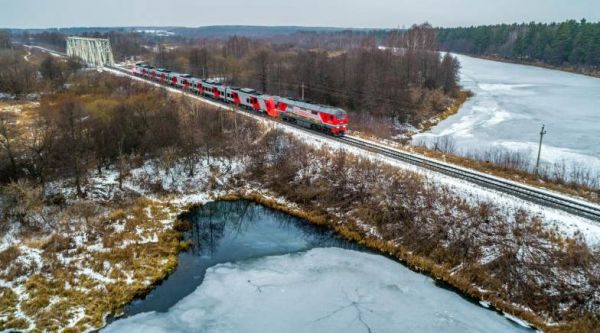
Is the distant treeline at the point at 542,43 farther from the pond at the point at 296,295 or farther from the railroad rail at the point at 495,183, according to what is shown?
the pond at the point at 296,295

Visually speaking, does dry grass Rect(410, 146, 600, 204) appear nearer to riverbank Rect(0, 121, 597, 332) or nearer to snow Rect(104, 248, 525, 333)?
riverbank Rect(0, 121, 597, 332)

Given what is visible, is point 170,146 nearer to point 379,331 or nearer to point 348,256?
point 348,256

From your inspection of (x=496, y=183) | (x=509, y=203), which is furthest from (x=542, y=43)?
(x=509, y=203)

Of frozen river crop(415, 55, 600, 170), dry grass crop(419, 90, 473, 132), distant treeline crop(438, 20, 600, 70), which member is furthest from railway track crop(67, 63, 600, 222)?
distant treeline crop(438, 20, 600, 70)

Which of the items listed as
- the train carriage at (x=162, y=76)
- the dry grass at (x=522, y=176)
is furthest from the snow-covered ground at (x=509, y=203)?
the train carriage at (x=162, y=76)

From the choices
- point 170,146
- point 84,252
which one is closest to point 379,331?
point 84,252
